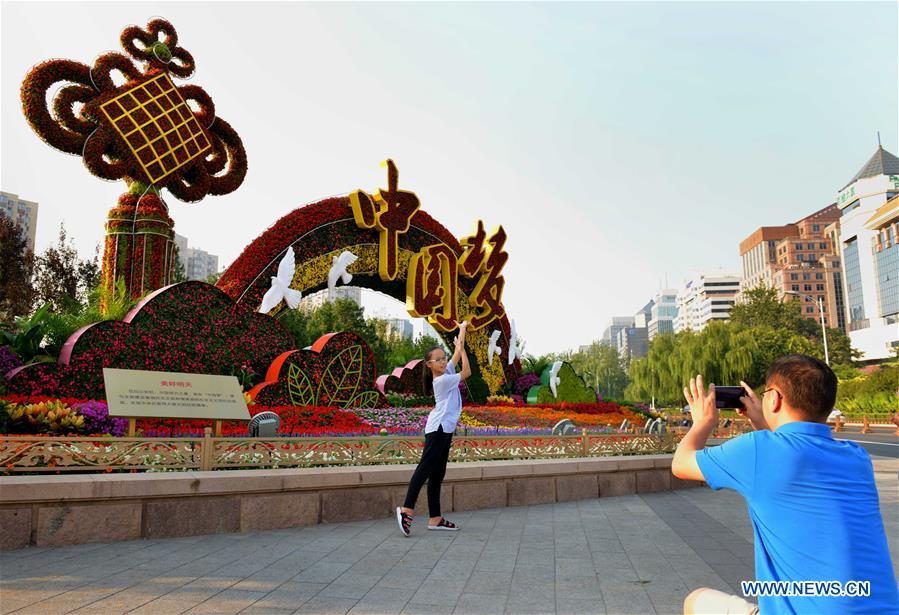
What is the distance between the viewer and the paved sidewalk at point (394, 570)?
3271 millimetres

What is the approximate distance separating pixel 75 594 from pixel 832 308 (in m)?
107

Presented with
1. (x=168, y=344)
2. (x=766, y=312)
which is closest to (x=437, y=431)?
(x=168, y=344)

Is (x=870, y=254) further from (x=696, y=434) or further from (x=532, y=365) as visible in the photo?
(x=696, y=434)

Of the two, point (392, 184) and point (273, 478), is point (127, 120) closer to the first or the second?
point (392, 184)

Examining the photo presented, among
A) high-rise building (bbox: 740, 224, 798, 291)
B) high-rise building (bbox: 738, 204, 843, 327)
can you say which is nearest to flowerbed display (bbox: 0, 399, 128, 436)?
high-rise building (bbox: 738, 204, 843, 327)

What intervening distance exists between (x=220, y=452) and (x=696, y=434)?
4948 mm

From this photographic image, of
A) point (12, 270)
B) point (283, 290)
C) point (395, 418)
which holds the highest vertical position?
point (12, 270)

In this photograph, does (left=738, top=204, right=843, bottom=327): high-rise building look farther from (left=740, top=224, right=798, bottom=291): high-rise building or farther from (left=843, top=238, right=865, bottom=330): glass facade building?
(left=843, top=238, right=865, bottom=330): glass facade building

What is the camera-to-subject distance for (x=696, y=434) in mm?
1801

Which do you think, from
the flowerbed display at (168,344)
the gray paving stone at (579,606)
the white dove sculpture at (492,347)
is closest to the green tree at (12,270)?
the flowerbed display at (168,344)

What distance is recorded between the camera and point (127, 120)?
11.4 meters

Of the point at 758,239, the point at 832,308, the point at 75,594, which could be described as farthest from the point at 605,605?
the point at 758,239

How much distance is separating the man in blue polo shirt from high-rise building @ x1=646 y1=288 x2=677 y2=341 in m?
149

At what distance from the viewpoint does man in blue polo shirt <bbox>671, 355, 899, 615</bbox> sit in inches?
57.1
